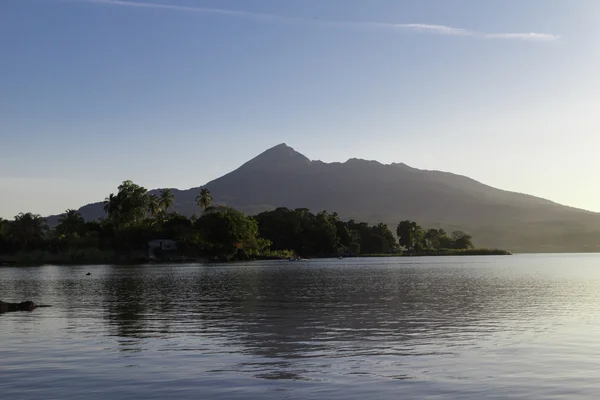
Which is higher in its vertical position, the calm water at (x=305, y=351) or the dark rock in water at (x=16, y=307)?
the dark rock in water at (x=16, y=307)

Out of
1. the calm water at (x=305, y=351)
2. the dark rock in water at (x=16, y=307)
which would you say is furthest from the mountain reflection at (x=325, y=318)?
the dark rock in water at (x=16, y=307)

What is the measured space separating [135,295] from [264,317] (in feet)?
85.2

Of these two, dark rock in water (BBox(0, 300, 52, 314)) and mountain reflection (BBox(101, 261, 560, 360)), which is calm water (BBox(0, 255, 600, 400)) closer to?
mountain reflection (BBox(101, 261, 560, 360))

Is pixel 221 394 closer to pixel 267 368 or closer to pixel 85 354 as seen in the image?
pixel 267 368

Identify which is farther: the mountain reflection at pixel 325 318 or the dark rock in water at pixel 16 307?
the dark rock in water at pixel 16 307

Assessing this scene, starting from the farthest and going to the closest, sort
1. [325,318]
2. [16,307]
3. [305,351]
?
[16,307] → [325,318] → [305,351]

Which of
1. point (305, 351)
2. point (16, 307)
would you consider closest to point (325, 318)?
point (305, 351)

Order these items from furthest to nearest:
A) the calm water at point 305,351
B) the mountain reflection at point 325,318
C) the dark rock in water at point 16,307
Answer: the dark rock in water at point 16,307
the mountain reflection at point 325,318
the calm water at point 305,351

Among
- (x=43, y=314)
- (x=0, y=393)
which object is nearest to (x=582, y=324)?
(x=0, y=393)

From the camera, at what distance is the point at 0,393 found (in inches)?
774

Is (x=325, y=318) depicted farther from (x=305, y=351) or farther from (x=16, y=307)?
(x=16, y=307)

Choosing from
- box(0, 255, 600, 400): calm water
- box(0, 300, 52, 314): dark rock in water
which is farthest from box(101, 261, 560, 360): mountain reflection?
box(0, 300, 52, 314): dark rock in water

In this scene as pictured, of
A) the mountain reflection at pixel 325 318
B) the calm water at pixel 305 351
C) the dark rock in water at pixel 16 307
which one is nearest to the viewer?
the calm water at pixel 305 351

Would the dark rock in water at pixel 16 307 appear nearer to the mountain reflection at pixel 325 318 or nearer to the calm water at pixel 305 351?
the calm water at pixel 305 351
